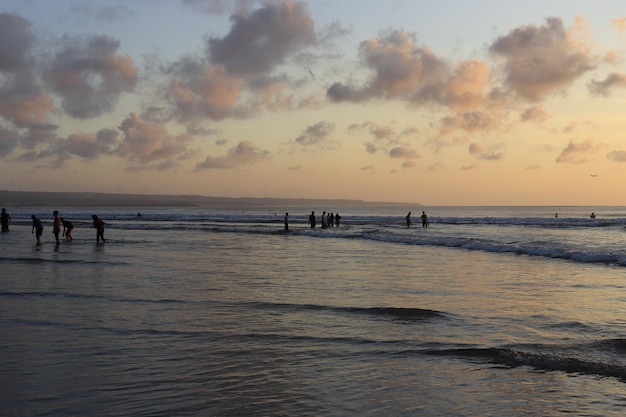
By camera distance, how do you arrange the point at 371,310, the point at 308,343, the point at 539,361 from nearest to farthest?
1. the point at 539,361
2. the point at 308,343
3. the point at 371,310

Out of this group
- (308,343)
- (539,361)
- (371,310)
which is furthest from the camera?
(371,310)

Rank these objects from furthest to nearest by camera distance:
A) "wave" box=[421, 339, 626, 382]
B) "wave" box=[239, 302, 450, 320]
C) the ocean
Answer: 1. "wave" box=[239, 302, 450, 320]
2. "wave" box=[421, 339, 626, 382]
3. the ocean

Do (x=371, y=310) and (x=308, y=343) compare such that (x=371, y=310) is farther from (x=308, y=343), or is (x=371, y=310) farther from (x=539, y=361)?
(x=539, y=361)

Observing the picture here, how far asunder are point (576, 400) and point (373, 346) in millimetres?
3115

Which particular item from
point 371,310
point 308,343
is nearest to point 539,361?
point 308,343

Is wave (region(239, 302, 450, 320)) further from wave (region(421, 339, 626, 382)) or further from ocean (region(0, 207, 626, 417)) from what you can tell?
wave (region(421, 339, 626, 382))

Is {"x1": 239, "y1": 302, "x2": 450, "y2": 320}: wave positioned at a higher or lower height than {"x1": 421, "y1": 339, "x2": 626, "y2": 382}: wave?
lower

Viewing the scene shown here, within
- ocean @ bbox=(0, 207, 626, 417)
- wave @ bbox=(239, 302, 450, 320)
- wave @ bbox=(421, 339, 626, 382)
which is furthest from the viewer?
wave @ bbox=(239, 302, 450, 320)

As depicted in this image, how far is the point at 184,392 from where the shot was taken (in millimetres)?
6574

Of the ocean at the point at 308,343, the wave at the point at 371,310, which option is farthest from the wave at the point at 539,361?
the wave at the point at 371,310

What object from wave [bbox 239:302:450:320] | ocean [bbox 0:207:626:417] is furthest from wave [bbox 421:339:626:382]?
wave [bbox 239:302:450:320]

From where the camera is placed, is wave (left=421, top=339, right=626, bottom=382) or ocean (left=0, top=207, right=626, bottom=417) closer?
ocean (left=0, top=207, right=626, bottom=417)

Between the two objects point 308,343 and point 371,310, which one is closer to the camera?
point 308,343

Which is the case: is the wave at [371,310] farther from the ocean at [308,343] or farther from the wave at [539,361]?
the wave at [539,361]
